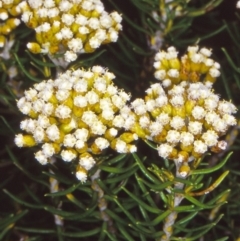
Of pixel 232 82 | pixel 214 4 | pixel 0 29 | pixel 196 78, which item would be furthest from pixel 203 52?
pixel 0 29

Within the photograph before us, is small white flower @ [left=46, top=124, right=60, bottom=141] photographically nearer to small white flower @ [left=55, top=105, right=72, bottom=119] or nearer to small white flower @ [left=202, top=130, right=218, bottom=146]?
small white flower @ [left=55, top=105, right=72, bottom=119]

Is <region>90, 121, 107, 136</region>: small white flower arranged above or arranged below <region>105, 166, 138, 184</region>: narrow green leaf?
above

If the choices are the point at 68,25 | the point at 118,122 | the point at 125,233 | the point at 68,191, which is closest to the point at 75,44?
the point at 68,25

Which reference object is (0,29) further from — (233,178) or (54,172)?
(233,178)

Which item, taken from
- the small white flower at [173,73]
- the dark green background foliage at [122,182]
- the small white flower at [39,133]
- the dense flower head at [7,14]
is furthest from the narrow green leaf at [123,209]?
the dense flower head at [7,14]

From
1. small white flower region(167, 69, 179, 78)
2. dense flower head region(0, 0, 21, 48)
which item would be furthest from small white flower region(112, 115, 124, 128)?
dense flower head region(0, 0, 21, 48)
